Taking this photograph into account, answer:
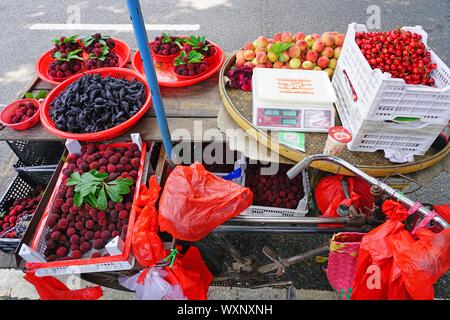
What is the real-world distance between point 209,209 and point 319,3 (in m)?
5.01

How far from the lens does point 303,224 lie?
4.95 ft

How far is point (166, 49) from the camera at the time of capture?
8.08 feet

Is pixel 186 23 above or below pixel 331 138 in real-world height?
below

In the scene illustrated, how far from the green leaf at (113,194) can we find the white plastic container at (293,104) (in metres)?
0.92

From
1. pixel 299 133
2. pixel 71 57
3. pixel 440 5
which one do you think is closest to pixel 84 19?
pixel 71 57

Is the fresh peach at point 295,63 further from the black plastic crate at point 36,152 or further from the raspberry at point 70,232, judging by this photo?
the black plastic crate at point 36,152

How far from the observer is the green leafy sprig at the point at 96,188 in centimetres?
176

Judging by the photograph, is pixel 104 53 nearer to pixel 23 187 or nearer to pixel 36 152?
pixel 36 152

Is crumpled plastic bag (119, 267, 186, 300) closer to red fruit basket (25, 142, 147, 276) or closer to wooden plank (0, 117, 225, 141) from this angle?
red fruit basket (25, 142, 147, 276)

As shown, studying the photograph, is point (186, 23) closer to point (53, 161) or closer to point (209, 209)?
point (53, 161)

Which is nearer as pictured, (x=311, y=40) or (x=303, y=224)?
(x=303, y=224)

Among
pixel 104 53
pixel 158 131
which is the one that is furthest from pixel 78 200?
pixel 104 53

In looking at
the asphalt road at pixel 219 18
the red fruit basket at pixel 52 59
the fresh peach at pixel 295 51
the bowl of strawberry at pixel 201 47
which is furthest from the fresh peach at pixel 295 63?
the asphalt road at pixel 219 18
